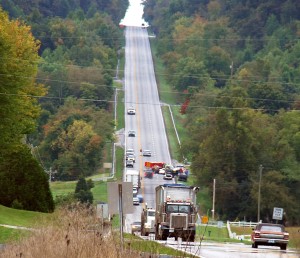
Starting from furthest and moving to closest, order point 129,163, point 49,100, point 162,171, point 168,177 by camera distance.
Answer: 1. point 49,100
2. point 129,163
3. point 162,171
4. point 168,177

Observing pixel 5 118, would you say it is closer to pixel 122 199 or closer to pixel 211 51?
pixel 122 199

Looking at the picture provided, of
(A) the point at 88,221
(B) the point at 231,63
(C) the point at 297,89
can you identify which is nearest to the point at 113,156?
(C) the point at 297,89

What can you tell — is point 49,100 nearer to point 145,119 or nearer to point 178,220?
point 145,119

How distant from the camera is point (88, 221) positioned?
30.6 metres

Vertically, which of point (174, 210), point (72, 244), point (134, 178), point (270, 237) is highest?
point (134, 178)

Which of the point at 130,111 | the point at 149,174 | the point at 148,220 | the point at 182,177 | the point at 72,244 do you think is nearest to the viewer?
the point at 72,244

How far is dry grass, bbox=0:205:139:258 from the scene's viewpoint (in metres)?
23.9

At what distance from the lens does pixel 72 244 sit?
24438 millimetres

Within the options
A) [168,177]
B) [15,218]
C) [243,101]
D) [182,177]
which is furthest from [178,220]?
[243,101]

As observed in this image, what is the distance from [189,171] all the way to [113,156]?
7755mm

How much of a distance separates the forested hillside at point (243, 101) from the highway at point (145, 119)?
11.9ft

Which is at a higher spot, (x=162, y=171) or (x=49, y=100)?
(x=49, y=100)

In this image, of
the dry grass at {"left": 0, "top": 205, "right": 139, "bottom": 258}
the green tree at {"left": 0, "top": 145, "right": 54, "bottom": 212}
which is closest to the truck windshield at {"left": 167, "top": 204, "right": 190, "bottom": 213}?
the green tree at {"left": 0, "top": 145, "right": 54, "bottom": 212}

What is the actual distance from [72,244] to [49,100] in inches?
4466
